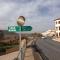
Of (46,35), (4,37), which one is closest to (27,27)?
(4,37)

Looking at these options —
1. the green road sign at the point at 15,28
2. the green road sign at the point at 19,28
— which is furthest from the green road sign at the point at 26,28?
the green road sign at the point at 15,28

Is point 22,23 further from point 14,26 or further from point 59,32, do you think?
point 59,32

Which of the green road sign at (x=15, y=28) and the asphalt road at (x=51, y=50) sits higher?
the green road sign at (x=15, y=28)

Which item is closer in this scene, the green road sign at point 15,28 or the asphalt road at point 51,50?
the green road sign at point 15,28

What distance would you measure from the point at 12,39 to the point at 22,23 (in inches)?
1056

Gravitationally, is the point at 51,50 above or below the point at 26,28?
below

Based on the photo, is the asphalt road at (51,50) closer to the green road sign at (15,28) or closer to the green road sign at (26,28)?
the green road sign at (26,28)

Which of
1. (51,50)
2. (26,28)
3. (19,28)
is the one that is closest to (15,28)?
(19,28)

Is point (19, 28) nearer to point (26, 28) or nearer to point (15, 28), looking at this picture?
point (15, 28)

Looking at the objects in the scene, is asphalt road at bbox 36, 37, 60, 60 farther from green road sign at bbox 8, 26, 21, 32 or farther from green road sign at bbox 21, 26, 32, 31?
green road sign at bbox 8, 26, 21, 32

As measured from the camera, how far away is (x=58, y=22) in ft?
398

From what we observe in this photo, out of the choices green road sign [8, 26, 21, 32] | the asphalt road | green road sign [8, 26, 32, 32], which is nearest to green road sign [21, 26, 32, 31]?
green road sign [8, 26, 32, 32]

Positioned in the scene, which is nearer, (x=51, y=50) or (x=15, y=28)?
(x=15, y=28)

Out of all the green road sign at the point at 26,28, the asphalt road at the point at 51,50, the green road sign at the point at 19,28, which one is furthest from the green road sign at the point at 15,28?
the asphalt road at the point at 51,50
